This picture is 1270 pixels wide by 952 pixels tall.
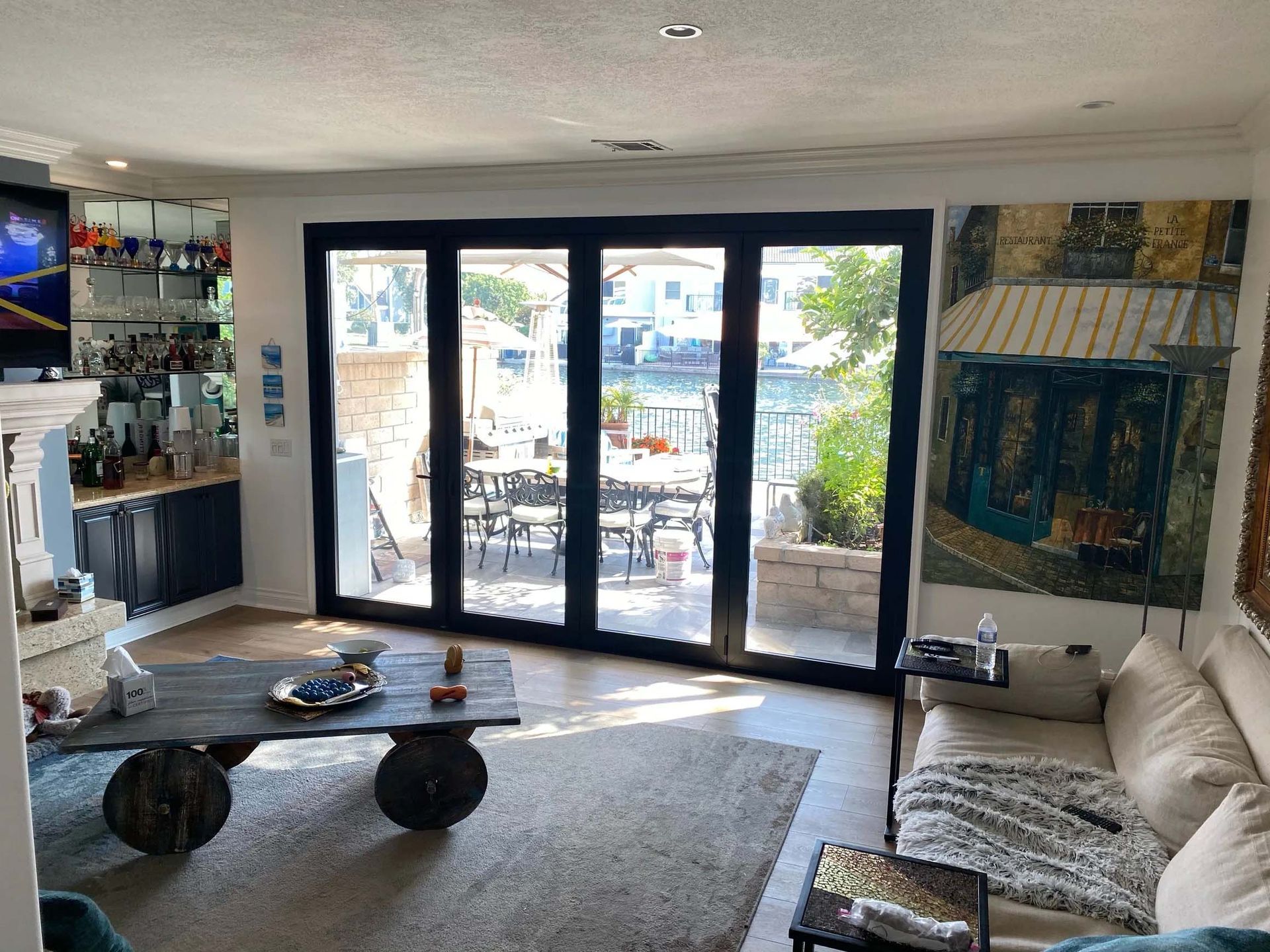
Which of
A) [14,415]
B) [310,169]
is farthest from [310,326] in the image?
[14,415]

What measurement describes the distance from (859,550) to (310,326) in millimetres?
3588

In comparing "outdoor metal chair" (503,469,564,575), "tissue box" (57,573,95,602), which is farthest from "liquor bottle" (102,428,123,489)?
"outdoor metal chair" (503,469,564,575)

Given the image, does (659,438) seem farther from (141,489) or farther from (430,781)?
(141,489)

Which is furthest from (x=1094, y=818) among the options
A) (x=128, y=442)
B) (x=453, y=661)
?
(x=128, y=442)

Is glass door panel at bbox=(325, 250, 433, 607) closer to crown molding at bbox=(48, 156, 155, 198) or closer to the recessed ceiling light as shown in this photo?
crown molding at bbox=(48, 156, 155, 198)

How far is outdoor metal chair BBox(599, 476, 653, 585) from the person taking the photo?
533 cm

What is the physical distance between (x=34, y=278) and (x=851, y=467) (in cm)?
414

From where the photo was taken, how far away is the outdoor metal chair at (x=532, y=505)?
5488 mm

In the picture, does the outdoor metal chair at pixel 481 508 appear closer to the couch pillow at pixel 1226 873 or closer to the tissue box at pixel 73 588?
the tissue box at pixel 73 588

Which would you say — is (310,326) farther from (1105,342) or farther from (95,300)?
(1105,342)

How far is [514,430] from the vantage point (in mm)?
5520

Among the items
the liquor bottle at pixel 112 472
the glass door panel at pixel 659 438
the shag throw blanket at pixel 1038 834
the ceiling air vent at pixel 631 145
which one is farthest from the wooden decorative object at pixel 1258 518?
the liquor bottle at pixel 112 472

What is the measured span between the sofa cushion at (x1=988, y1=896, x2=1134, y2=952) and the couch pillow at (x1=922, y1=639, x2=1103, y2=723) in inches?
46.4

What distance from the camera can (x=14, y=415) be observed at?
445 cm
